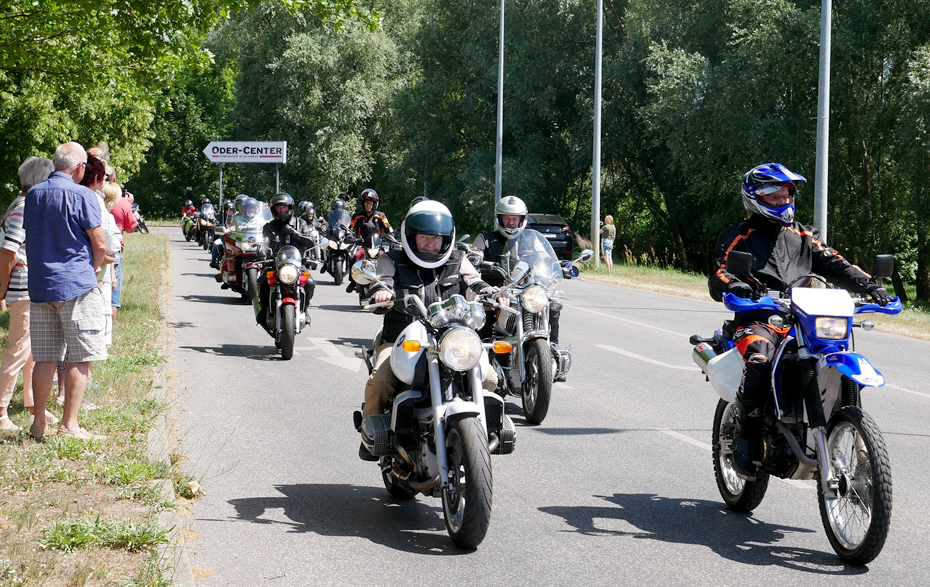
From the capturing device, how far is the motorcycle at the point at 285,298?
40.1ft

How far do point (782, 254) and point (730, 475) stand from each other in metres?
1.25

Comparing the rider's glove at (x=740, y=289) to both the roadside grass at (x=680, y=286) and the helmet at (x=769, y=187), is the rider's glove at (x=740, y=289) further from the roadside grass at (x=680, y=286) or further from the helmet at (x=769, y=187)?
the roadside grass at (x=680, y=286)

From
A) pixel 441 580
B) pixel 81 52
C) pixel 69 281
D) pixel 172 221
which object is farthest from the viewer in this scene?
pixel 172 221

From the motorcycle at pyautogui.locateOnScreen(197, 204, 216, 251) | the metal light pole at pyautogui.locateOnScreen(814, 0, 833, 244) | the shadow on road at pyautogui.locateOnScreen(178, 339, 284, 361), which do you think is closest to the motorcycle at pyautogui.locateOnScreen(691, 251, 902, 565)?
the shadow on road at pyautogui.locateOnScreen(178, 339, 284, 361)

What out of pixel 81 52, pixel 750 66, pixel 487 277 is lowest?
pixel 487 277

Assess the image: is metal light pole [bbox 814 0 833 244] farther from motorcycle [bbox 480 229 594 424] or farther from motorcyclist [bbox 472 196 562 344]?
motorcycle [bbox 480 229 594 424]

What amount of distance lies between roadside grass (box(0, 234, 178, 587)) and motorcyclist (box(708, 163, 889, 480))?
2933mm

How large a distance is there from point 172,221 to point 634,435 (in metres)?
72.1

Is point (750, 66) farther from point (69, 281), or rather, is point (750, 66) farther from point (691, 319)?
point (69, 281)

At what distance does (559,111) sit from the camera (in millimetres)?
45000

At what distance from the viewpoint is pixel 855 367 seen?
505 cm

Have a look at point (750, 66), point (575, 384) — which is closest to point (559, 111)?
point (750, 66)

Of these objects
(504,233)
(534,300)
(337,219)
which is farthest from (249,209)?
(534,300)

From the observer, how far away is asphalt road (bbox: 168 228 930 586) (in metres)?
5.03
